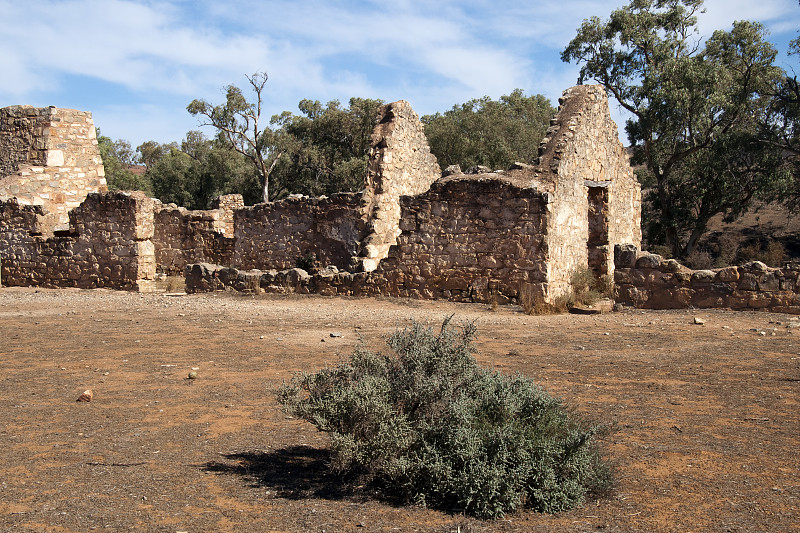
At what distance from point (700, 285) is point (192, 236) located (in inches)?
575

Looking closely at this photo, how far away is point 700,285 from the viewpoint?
1130 cm

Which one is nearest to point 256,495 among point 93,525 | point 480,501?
point 93,525

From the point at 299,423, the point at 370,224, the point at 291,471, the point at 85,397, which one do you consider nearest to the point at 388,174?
the point at 370,224

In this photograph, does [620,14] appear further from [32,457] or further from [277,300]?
[32,457]

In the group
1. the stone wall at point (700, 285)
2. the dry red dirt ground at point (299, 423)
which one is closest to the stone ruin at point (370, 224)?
the stone wall at point (700, 285)

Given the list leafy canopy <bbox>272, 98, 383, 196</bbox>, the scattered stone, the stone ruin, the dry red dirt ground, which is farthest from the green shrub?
leafy canopy <bbox>272, 98, 383, 196</bbox>

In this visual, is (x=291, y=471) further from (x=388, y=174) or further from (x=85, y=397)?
(x=388, y=174)

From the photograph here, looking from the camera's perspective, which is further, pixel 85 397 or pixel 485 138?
pixel 485 138

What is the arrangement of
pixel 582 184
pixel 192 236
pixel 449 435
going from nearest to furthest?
pixel 449 435 → pixel 582 184 → pixel 192 236

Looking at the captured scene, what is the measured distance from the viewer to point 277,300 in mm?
13734

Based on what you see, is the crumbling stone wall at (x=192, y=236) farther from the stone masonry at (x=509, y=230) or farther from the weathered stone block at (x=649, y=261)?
the weathered stone block at (x=649, y=261)

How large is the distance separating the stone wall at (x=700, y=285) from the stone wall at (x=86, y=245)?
10699 millimetres

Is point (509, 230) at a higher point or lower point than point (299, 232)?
lower

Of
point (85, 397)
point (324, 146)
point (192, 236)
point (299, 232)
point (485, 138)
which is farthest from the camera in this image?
point (324, 146)
